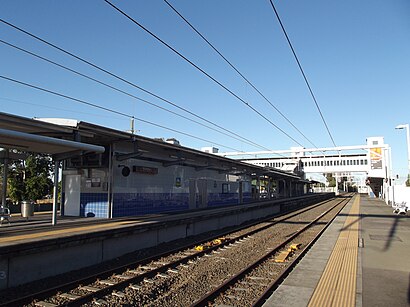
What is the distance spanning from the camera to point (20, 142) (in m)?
9.46

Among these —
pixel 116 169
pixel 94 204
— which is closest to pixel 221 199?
pixel 116 169

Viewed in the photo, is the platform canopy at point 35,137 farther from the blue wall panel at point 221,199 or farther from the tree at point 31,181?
the tree at point 31,181

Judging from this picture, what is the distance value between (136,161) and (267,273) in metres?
9.21

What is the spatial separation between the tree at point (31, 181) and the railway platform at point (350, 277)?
24.4 meters

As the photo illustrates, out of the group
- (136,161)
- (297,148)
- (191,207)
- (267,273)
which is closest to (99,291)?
(267,273)

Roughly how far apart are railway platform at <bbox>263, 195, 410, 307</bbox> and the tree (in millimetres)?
24406

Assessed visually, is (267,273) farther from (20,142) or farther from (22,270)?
(20,142)

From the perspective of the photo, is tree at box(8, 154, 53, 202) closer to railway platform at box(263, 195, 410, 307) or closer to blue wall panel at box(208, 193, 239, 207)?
blue wall panel at box(208, 193, 239, 207)

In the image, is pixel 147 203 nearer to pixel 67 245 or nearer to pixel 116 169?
pixel 116 169

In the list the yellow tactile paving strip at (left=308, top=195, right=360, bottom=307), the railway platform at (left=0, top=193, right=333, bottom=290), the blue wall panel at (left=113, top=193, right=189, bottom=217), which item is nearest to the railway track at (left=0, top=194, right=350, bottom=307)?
the railway platform at (left=0, top=193, right=333, bottom=290)

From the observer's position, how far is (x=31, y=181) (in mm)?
28984

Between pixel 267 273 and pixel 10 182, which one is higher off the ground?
pixel 10 182

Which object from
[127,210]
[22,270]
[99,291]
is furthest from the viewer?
[127,210]

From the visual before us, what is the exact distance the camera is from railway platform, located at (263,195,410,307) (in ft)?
20.9
